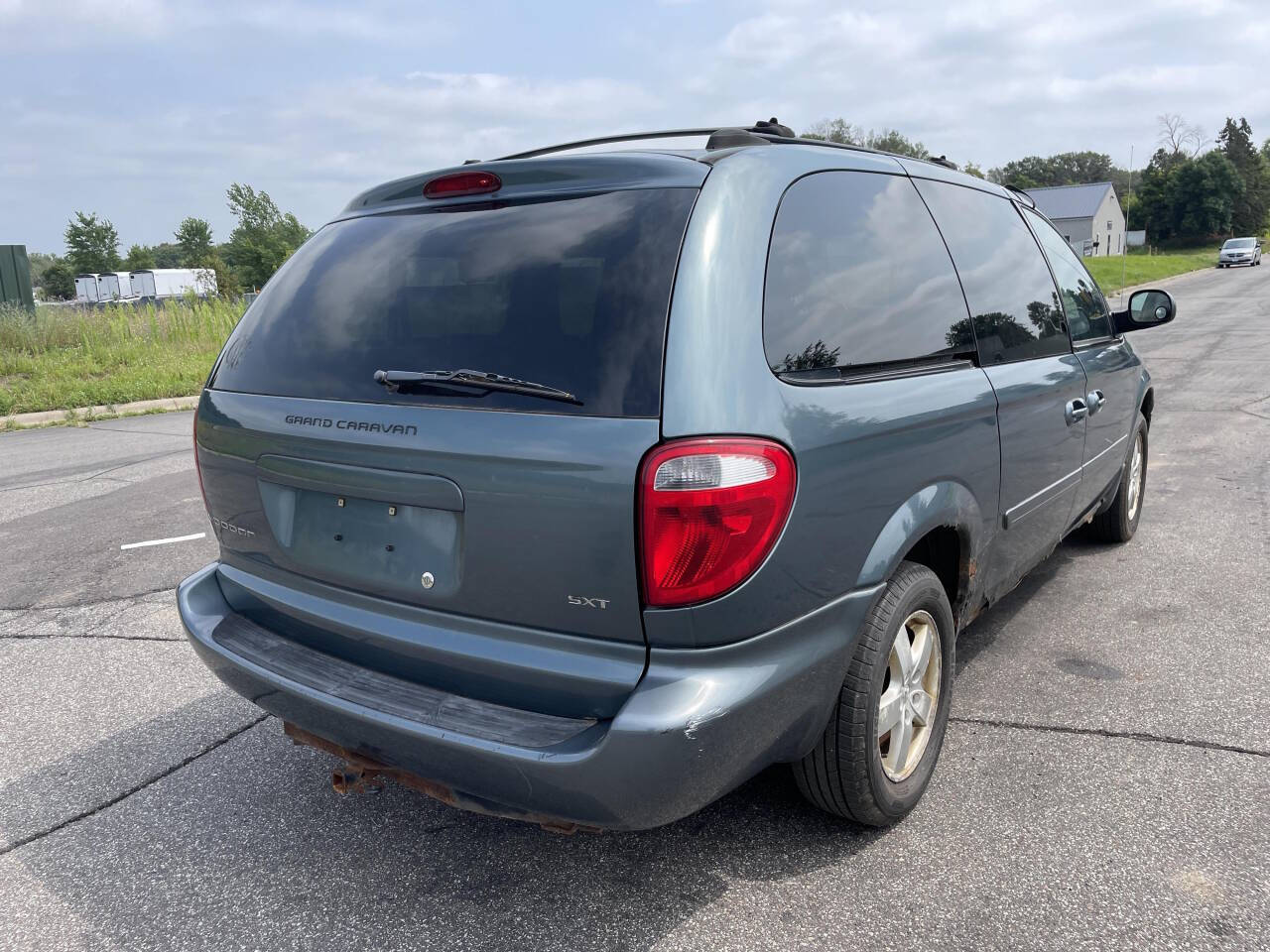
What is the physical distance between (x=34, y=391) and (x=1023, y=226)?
1342cm

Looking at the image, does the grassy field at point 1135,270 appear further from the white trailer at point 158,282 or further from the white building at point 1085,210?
the white trailer at point 158,282

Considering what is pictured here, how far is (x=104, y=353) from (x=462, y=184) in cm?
1513

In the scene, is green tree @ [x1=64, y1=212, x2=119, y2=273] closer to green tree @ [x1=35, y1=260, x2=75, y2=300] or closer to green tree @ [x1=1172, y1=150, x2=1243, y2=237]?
green tree @ [x1=35, y1=260, x2=75, y2=300]

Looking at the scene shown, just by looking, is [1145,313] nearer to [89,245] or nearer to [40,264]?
[89,245]

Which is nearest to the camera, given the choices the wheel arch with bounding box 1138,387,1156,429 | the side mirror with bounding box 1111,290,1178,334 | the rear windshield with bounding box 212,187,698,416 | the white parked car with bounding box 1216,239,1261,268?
the rear windshield with bounding box 212,187,698,416

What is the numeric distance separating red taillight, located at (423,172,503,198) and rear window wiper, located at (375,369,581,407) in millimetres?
553

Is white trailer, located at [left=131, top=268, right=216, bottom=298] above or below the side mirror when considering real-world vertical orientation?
above

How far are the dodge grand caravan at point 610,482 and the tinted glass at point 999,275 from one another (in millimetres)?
176

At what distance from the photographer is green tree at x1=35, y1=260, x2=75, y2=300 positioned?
7731cm

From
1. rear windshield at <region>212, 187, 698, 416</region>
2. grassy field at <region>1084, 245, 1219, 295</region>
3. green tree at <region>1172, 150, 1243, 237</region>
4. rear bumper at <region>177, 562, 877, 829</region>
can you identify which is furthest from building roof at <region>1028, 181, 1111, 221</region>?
rear bumper at <region>177, 562, 877, 829</region>

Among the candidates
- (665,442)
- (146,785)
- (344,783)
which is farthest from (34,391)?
(665,442)

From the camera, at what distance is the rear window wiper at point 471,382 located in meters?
2.07

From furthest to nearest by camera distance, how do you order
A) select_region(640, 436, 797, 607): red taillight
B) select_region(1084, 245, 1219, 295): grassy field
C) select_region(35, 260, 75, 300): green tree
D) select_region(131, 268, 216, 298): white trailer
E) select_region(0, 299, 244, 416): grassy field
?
1. select_region(35, 260, 75, 300): green tree
2. select_region(131, 268, 216, 298): white trailer
3. select_region(1084, 245, 1219, 295): grassy field
4. select_region(0, 299, 244, 416): grassy field
5. select_region(640, 436, 797, 607): red taillight

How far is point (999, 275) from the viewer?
3.39 m
